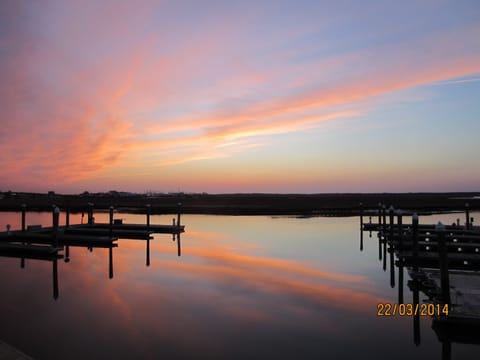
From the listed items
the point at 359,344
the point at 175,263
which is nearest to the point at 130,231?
the point at 175,263

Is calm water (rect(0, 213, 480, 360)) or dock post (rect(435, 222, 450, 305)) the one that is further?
calm water (rect(0, 213, 480, 360))

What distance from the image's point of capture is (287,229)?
36000mm

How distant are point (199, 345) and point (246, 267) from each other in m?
9.78

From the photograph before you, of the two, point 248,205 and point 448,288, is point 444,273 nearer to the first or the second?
point 448,288

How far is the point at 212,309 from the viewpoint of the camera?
12539mm

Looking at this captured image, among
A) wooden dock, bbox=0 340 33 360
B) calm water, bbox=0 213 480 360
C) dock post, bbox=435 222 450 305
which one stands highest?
dock post, bbox=435 222 450 305

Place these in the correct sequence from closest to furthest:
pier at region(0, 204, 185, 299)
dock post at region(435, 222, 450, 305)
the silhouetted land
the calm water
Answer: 1. dock post at region(435, 222, 450, 305)
2. the calm water
3. pier at region(0, 204, 185, 299)
4. the silhouetted land

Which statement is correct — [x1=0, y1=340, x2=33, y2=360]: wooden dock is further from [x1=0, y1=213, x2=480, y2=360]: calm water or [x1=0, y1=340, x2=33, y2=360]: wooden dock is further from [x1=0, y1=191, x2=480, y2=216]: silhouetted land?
[x1=0, y1=191, x2=480, y2=216]: silhouetted land

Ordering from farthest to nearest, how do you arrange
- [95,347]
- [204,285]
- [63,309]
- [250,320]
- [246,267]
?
1. [246,267]
2. [204,285]
3. [63,309]
4. [250,320]
5. [95,347]

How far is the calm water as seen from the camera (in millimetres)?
9453

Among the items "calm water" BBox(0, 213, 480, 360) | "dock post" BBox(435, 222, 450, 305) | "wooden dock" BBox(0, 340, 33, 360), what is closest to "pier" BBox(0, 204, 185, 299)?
"calm water" BBox(0, 213, 480, 360)

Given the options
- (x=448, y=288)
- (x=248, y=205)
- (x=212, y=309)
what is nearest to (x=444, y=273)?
(x=448, y=288)

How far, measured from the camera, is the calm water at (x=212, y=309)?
9.45m

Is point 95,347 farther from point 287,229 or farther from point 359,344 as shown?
point 287,229
